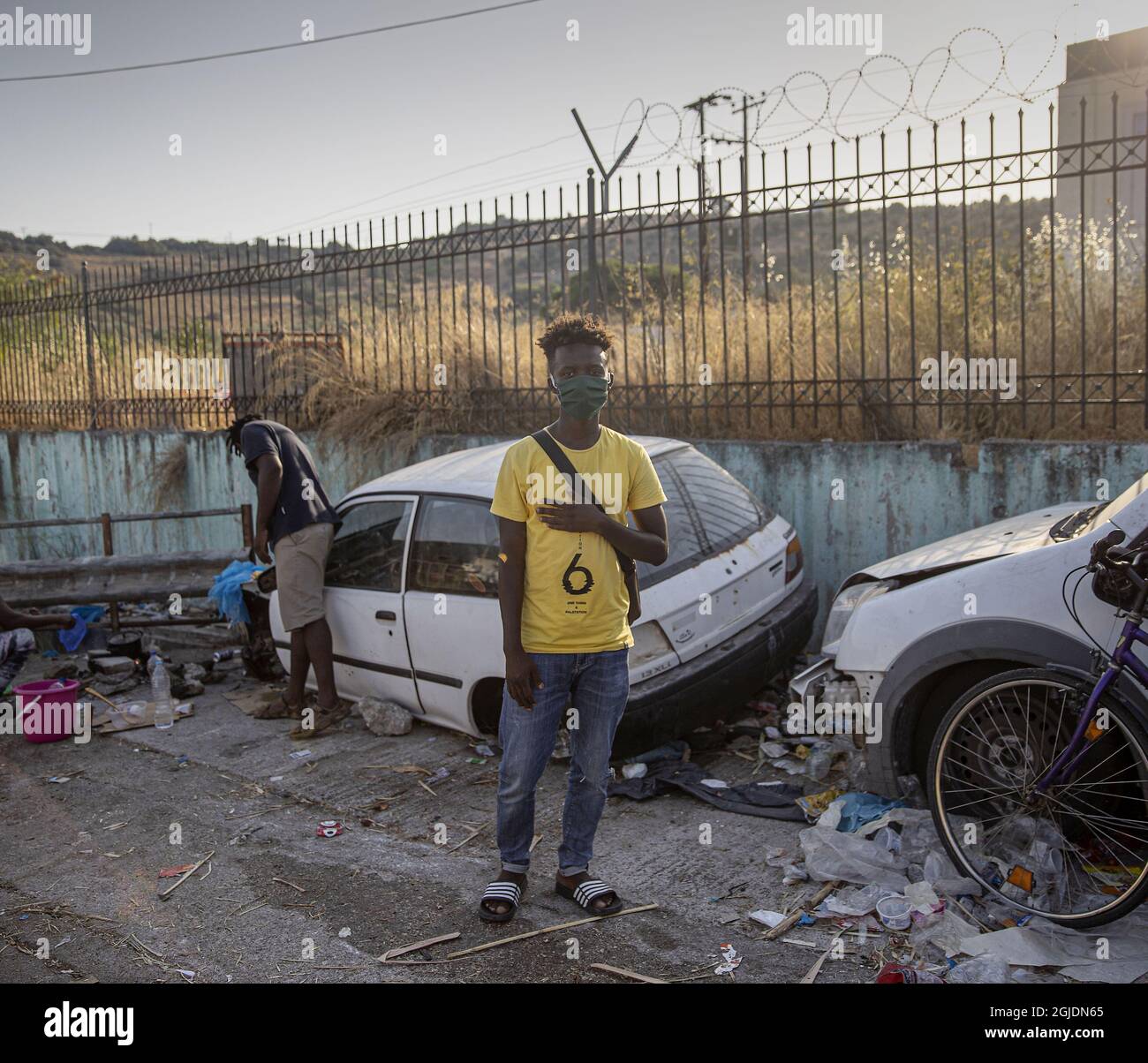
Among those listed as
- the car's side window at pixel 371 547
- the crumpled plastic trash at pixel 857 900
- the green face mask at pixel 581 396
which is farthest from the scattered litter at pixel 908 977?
the car's side window at pixel 371 547

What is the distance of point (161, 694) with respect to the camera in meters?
7.57

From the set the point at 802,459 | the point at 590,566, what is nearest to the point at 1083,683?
the point at 590,566

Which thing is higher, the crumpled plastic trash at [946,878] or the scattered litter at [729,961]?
the crumpled plastic trash at [946,878]

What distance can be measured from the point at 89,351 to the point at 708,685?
11.9m

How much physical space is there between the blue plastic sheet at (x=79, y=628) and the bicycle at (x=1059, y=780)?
7.33 m

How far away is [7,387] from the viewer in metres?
16.3

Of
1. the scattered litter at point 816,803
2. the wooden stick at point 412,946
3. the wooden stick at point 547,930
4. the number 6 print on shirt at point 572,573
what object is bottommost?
the wooden stick at point 412,946

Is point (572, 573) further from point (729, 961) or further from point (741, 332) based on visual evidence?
point (741, 332)

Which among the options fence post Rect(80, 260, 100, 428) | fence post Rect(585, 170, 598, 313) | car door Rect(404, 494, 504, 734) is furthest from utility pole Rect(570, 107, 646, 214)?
fence post Rect(80, 260, 100, 428)

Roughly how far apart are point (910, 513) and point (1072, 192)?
59.7ft

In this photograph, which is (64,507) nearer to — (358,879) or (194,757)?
(194,757)

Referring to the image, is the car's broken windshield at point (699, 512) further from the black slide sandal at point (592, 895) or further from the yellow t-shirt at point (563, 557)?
the black slide sandal at point (592, 895)

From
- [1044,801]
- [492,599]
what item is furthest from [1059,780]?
[492,599]

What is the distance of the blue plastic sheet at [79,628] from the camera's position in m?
9.03
